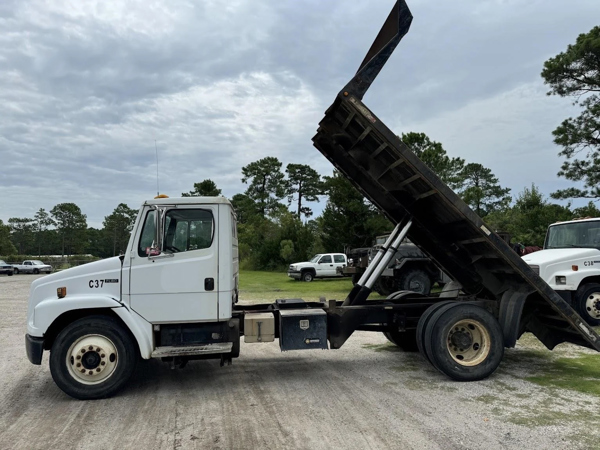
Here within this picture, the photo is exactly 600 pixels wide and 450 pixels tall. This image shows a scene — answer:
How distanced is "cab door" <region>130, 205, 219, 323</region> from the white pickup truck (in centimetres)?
2053

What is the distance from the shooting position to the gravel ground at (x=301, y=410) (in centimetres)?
427

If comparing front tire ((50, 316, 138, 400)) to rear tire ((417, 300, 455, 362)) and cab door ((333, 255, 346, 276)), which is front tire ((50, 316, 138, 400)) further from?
cab door ((333, 255, 346, 276))

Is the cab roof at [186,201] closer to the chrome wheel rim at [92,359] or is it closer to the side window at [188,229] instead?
the side window at [188,229]

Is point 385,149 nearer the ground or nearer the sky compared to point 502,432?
nearer the sky

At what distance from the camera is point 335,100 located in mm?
5875

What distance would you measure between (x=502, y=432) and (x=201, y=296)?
3.67m

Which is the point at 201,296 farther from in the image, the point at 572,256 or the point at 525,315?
the point at 572,256

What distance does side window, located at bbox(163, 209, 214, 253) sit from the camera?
228 inches

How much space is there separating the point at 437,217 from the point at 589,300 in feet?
18.0

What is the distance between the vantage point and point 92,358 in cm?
551

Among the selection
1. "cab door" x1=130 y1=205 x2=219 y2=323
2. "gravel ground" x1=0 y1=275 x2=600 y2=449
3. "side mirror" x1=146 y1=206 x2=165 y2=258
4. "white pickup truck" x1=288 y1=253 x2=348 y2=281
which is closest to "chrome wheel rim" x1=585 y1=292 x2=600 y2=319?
"gravel ground" x1=0 y1=275 x2=600 y2=449

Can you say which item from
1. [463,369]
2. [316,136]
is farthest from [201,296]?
[463,369]

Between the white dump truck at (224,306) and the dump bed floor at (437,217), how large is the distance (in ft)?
0.07

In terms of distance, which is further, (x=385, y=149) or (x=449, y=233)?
(x=449, y=233)
